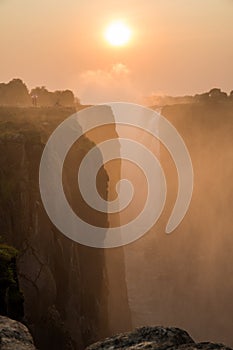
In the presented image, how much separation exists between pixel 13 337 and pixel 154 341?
356 centimetres

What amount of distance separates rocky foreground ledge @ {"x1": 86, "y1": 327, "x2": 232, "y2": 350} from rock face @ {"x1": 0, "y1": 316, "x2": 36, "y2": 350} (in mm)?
1558

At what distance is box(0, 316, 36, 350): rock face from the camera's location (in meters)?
10.4

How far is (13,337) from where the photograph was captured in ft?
36.1

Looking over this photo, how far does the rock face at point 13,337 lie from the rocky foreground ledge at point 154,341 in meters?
1.56

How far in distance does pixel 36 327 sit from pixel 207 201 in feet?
204

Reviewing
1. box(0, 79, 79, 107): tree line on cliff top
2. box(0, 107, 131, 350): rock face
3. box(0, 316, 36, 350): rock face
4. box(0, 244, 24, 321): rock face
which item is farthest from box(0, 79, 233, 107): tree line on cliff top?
box(0, 316, 36, 350): rock face

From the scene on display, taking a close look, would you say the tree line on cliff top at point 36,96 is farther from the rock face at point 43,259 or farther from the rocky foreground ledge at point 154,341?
the rocky foreground ledge at point 154,341

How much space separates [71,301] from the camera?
32.8 m

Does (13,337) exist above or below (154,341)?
above

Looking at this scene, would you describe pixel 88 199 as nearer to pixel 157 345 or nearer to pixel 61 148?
pixel 61 148

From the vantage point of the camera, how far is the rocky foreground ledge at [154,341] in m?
10.2

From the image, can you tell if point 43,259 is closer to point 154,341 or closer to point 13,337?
point 13,337

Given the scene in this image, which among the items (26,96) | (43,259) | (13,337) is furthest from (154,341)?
(26,96)

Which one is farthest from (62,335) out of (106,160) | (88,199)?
(106,160)
